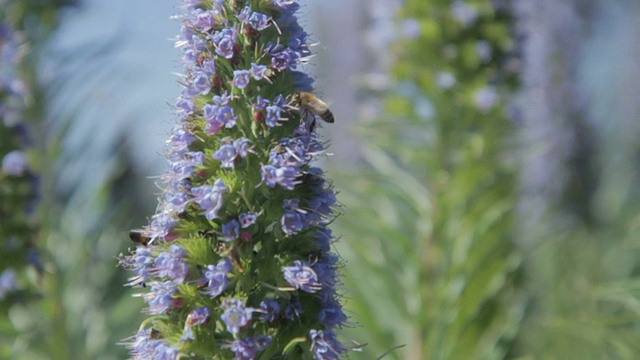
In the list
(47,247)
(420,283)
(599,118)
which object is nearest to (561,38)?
(599,118)

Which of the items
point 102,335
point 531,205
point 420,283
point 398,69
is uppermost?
point 398,69

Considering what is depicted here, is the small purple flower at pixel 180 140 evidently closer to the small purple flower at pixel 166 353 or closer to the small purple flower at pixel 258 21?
the small purple flower at pixel 258 21

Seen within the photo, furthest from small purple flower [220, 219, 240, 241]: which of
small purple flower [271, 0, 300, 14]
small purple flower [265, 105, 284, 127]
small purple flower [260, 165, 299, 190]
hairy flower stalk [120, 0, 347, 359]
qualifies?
small purple flower [271, 0, 300, 14]

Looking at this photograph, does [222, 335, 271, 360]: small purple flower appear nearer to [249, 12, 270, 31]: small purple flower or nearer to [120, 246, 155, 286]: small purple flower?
[120, 246, 155, 286]: small purple flower

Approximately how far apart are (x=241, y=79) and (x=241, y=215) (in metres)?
0.27

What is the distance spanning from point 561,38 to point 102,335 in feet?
18.2

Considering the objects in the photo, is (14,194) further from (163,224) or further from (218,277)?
(218,277)

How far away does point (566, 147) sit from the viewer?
7.19 meters

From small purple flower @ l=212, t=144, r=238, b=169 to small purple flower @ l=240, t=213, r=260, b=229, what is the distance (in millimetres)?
102

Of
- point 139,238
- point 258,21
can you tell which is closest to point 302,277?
point 139,238

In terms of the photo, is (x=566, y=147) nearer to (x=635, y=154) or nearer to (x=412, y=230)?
(x=635, y=154)

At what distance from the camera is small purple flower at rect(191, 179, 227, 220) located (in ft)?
5.12

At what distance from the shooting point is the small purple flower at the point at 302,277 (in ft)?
5.03

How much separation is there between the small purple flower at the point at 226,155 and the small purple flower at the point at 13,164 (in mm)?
2033
